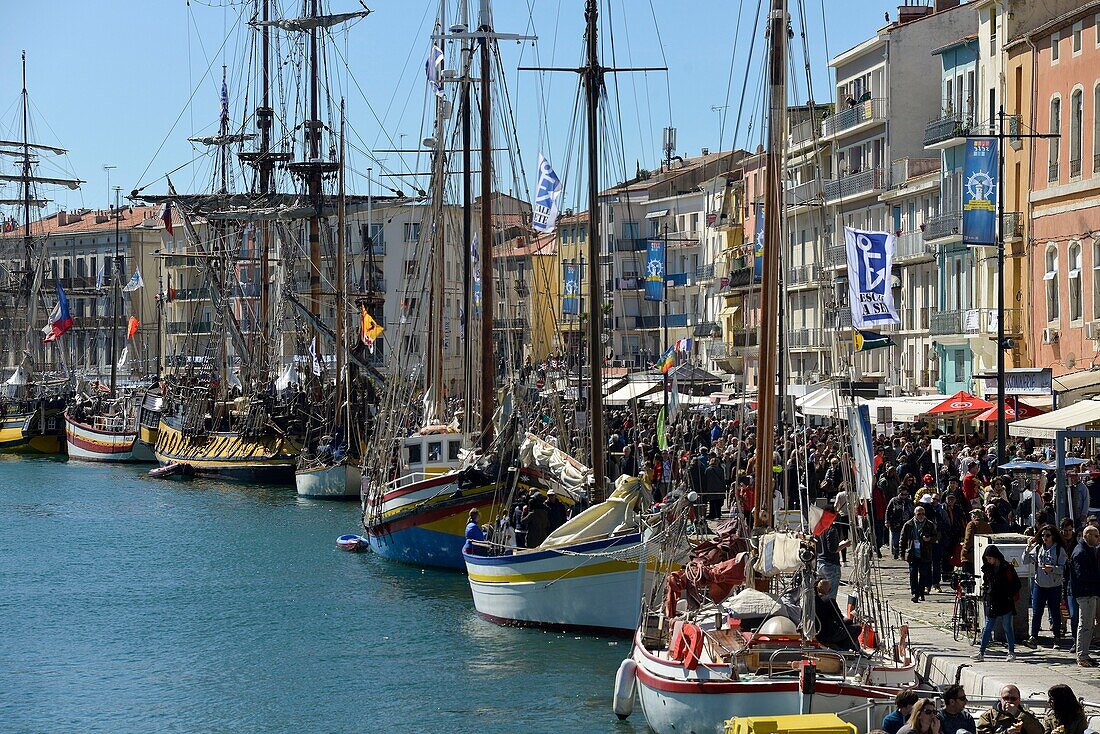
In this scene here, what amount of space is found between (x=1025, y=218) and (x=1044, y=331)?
134 inches

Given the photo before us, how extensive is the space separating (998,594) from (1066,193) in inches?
1034

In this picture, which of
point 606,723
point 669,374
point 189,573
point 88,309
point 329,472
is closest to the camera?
point 606,723

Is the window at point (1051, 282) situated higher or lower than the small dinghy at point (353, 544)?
higher

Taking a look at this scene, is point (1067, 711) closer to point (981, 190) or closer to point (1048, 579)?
point (1048, 579)

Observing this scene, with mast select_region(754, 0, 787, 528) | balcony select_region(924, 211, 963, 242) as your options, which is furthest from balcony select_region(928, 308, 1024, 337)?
mast select_region(754, 0, 787, 528)

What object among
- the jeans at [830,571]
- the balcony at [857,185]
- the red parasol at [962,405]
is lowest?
the jeans at [830,571]

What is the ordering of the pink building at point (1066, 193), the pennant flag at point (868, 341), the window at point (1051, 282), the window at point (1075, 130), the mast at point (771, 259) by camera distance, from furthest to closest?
1. the window at point (1051, 282)
2. the window at point (1075, 130)
3. the pink building at point (1066, 193)
4. the pennant flag at point (868, 341)
5. the mast at point (771, 259)

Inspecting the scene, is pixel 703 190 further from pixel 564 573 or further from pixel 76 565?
pixel 564 573

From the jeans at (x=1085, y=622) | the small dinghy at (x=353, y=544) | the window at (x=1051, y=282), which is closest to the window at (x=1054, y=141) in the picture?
the window at (x=1051, y=282)

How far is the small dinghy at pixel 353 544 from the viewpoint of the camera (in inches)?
1630

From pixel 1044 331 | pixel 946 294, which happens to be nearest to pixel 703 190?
pixel 946 294

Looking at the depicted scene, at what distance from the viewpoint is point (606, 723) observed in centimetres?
2156

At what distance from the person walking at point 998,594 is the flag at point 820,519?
6.29 feet

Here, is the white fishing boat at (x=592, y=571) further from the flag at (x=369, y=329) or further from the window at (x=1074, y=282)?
the flag at (x=369, y=329)
